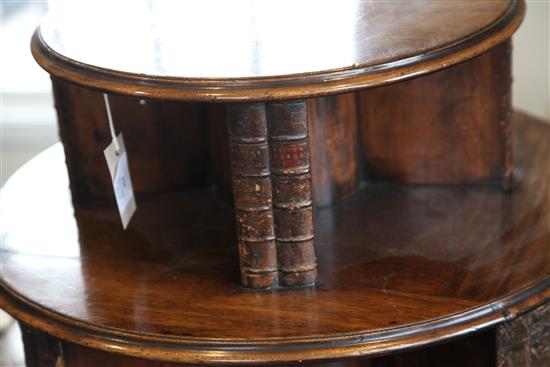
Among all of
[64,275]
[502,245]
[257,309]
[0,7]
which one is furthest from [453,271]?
[0,7]

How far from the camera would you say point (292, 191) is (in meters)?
1.11

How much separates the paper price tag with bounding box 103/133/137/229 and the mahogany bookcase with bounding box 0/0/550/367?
0.11 ft

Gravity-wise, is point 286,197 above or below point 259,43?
below

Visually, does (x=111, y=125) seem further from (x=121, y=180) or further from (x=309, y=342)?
(x=309, y=342)

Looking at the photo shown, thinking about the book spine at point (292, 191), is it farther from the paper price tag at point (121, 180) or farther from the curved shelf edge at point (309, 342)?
the paper price tag at point (121, 180)

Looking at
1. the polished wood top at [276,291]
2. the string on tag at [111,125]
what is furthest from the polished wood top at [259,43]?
the polished wood top at [276,291]

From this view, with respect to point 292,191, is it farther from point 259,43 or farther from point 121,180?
point 121,180

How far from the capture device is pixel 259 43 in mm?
1140

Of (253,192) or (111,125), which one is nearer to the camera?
(253,192)

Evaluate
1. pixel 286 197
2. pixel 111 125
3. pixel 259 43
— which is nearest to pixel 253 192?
pixel 286 197

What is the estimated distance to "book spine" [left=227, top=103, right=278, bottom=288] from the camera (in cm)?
108

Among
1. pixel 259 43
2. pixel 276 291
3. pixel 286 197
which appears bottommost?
pixel 276 291

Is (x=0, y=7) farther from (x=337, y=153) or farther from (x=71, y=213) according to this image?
(x=337, y=153)

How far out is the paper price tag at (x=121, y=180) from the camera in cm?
127
